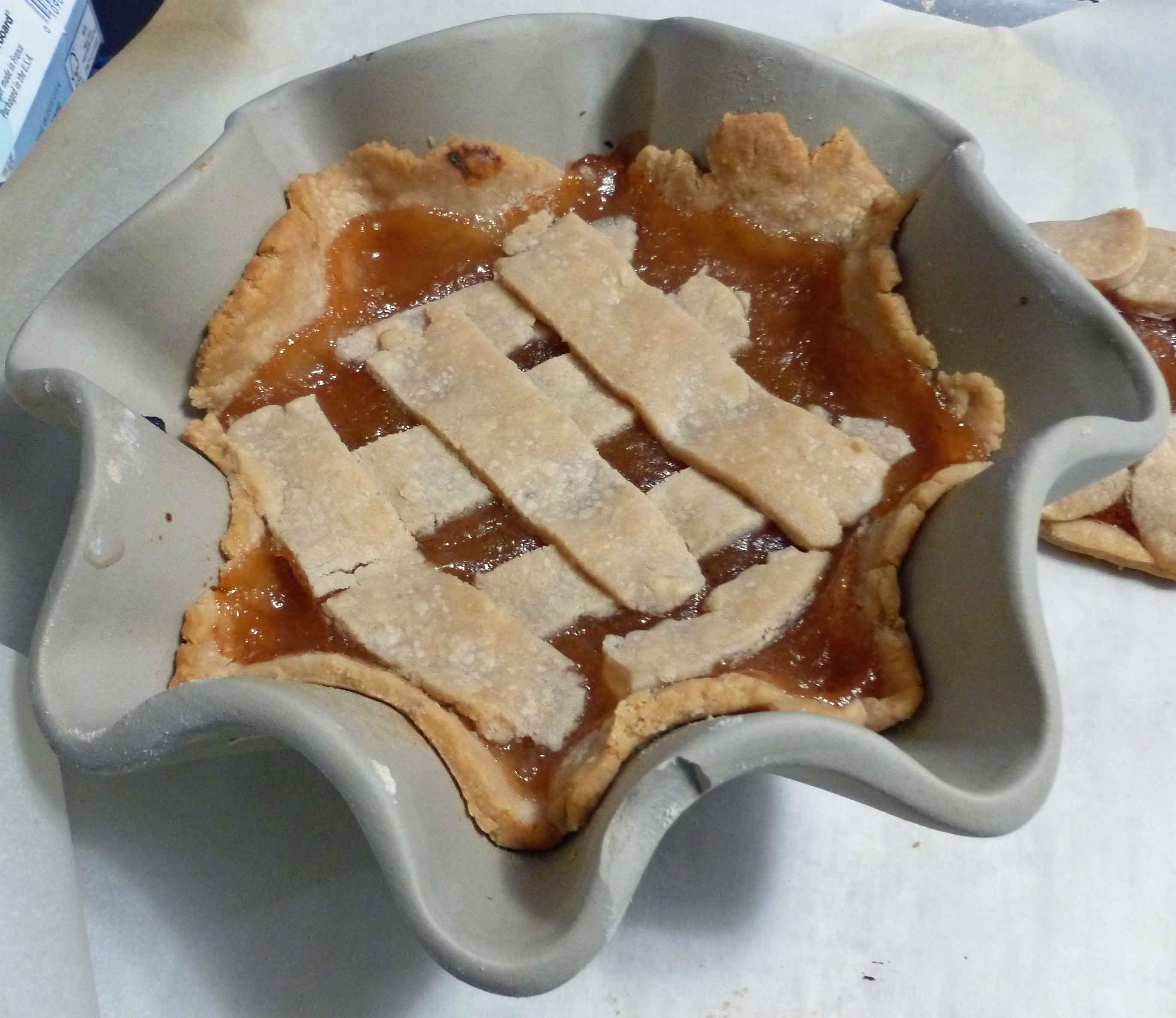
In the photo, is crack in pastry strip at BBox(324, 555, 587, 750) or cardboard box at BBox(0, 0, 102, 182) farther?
cardboard box at BBox(0, 0, 102, 182)

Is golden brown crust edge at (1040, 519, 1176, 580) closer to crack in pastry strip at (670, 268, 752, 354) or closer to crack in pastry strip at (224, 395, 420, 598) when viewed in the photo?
crack in pastry strip at (670, 268, 752, 354)

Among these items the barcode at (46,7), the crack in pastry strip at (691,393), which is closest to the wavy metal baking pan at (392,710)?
the crack in pastry strip at (691,393)

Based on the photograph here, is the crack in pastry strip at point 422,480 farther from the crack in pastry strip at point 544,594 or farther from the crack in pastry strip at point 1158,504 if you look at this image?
the crack in pastry strip at point 1158,504

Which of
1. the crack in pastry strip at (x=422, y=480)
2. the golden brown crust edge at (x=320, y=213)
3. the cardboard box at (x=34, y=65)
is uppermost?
the cardboard box at (x=34, y=65)

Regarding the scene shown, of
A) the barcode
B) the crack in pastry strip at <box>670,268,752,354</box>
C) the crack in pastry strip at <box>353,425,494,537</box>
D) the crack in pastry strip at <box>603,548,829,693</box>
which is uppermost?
the barcode

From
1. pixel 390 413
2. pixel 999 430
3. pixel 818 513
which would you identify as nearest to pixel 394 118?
pixel 390 413

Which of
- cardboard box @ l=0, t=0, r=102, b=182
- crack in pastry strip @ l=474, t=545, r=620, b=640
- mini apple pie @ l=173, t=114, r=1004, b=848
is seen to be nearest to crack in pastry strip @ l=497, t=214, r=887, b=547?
mini apple pie @ l=173, t=114, r=1004, b=848

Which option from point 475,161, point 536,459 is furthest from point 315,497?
point 475,161
